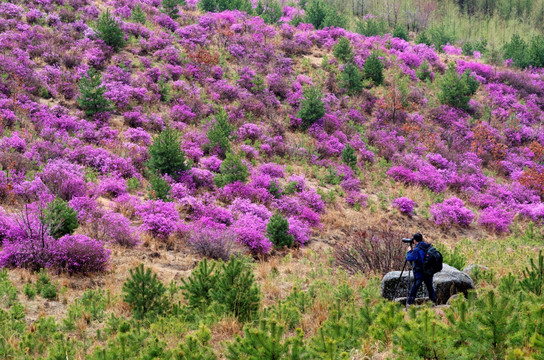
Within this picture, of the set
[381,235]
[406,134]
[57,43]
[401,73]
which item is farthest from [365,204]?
[57,43]

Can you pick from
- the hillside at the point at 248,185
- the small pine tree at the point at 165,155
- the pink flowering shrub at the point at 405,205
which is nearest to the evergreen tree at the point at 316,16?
the hillside at the point at 248,185

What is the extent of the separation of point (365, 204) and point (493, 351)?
1249 cm

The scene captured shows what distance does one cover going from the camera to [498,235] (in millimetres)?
15500

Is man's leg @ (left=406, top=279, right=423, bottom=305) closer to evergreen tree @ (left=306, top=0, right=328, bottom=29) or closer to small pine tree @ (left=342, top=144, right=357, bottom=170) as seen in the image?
small pine tree @ (left=342, top=144, right=357, bottom=170)

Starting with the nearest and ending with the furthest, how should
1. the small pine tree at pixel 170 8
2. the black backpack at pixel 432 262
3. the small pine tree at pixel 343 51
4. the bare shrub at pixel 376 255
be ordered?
the black backpack at pixel 432 262
the bare shrub at pixel 376 255
the small pine tree at pixel 343 51
the small pine tree at pixel 170 8

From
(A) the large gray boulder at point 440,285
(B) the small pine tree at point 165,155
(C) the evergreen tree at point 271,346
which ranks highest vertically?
(C) the evergreen tree at point 271,346

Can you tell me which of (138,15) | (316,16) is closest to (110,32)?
(138,15)

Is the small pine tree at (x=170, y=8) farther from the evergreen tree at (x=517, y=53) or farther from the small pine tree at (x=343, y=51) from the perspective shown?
the evergreen tree at (x=517, y=53)

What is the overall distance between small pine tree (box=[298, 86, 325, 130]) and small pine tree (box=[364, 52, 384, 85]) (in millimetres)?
6550

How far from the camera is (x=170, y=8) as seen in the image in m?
27.6

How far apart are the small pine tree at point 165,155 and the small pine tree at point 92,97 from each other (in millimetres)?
4584

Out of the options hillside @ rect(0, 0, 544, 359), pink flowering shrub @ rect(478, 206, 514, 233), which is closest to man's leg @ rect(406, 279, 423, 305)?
hillside @ rect(0, 0, 544, 359)

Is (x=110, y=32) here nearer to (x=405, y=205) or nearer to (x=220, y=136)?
(x=220, y=136)

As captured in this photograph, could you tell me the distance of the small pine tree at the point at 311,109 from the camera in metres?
20.6
